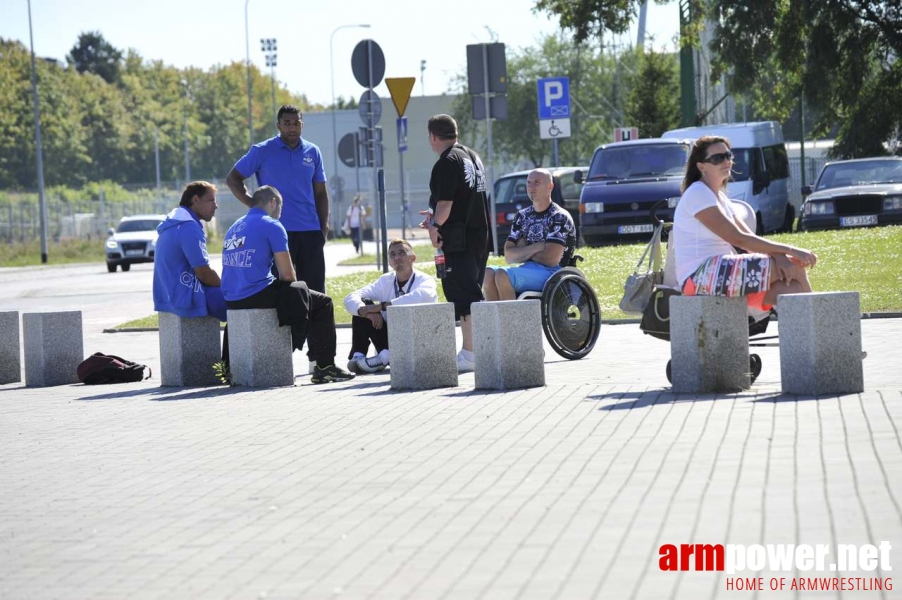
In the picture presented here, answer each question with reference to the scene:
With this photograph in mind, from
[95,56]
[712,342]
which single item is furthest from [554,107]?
[95,56]

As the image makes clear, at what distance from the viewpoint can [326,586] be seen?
5039 millimetres

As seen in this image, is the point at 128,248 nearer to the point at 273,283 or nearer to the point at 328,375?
the point at 273,283

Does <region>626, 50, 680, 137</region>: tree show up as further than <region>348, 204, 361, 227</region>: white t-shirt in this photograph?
Yes

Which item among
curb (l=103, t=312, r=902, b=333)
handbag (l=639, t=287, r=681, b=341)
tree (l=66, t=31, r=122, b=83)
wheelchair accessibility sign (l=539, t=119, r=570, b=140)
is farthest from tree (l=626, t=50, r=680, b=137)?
tree (l=66, t=31, r=122, b=83)

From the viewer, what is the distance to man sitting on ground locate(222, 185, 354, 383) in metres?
11.3

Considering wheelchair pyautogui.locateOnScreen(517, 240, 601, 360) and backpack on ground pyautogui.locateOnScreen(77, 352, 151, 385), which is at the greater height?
wheelchair pyautogui.locateOnScreen(517, 240, 601, 360)

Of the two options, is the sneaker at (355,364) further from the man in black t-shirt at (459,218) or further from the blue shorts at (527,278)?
the blue shorts at (527,278)

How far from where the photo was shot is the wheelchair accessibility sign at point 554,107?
26.2 metres

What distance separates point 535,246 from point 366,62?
303 inches

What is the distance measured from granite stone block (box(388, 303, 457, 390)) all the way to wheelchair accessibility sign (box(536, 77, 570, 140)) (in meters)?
15.8

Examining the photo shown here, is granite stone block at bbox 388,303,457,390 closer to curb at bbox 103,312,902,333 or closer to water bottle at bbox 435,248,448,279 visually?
water bottle at bbox 435,248,448,279

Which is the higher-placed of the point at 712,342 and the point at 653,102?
the point at 653,102

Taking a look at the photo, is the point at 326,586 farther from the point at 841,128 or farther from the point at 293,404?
the point at 841,128

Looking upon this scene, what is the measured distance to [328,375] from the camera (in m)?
11.5
